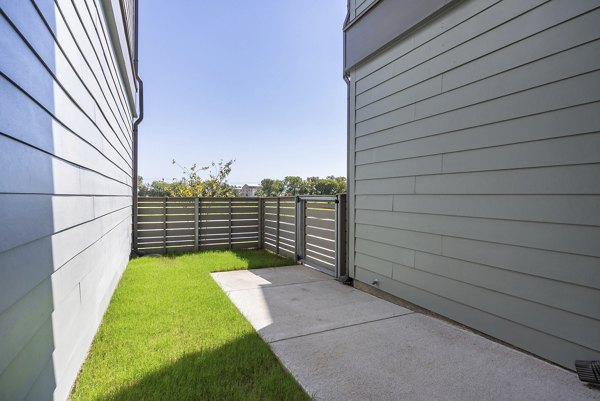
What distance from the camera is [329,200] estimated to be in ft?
14.6

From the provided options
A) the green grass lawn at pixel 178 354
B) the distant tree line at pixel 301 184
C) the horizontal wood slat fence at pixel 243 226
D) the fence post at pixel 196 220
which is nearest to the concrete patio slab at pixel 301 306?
the green grass lawn at pixel 178 354

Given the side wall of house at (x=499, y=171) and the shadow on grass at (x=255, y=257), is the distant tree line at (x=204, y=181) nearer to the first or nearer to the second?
the shadow on grass at (x=255, y=257)

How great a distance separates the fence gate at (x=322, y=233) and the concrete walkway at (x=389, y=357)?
3.38 feet

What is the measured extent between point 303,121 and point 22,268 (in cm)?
1421

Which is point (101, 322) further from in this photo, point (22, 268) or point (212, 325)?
point (22, 268)

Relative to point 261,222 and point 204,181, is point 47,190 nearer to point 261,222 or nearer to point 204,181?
point 261,222

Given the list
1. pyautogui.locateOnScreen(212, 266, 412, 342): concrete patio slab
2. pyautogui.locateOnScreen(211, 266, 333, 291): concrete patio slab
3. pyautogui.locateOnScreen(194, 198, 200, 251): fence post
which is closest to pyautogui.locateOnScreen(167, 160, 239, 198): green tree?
pyautogui.locateOnScreen(194, 198, 200, 251): fence post

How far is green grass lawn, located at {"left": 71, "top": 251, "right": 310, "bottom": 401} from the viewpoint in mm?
1660

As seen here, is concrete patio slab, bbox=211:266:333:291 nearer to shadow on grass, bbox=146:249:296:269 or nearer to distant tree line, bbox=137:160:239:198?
shadow on grass, bbox=146:249:296:269

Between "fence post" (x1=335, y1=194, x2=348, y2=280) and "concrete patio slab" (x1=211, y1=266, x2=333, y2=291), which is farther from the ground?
"fence post" (x1=335, y1=194, x2=348, y2=280)

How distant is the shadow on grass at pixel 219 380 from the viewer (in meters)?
1.62

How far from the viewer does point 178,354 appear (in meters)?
2.05

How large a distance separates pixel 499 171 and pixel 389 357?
158 centimetres

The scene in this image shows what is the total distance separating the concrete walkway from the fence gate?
1.03 meters
